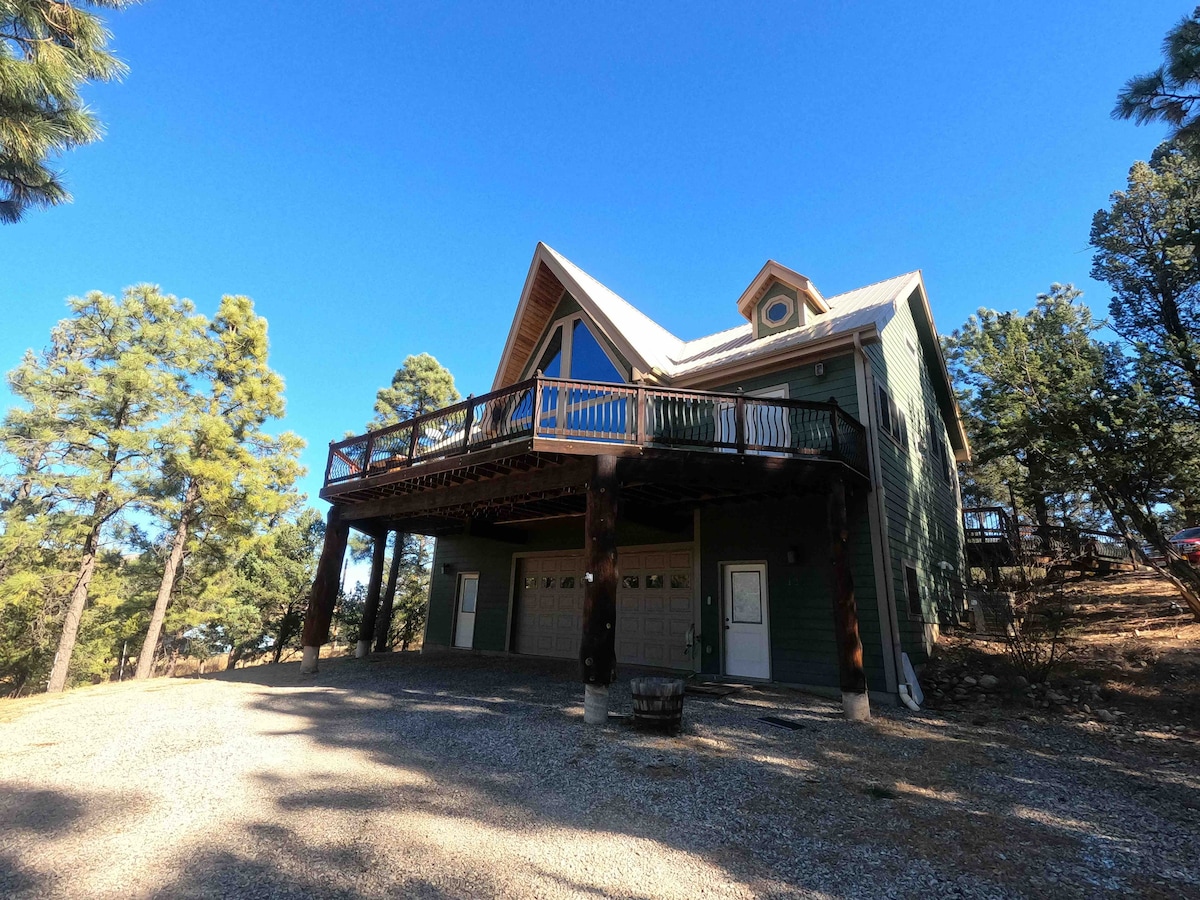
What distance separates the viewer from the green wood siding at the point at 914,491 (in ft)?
32.6

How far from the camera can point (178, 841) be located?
11.9 ft

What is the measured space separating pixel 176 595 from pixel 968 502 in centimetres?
3519

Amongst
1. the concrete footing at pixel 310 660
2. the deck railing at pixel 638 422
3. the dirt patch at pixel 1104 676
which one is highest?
the deck railing at pixel 638 422

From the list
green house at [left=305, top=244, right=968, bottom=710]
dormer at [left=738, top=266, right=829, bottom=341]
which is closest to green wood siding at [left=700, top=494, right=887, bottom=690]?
green house at [left=305, top=244, right=968, bottom=710]

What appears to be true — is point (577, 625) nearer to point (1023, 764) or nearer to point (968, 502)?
point (1023, 764)

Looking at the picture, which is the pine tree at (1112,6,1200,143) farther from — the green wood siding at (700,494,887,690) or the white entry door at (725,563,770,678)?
the white entry door at (725,563,770,678)

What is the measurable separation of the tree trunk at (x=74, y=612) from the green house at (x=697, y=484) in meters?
11.4

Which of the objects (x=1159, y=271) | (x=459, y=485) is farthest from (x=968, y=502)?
(x=459, y=485)

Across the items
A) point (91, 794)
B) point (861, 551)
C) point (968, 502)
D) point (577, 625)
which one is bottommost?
point (91, 794)

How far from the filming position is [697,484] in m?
8.23

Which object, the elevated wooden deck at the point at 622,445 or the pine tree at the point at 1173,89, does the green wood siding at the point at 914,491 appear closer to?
the elevated wooden deck at the point at 622,445

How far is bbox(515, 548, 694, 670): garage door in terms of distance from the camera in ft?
36.7

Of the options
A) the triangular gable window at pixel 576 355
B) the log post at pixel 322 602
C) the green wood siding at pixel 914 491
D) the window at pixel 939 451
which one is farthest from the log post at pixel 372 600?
the window at pixel 939 451

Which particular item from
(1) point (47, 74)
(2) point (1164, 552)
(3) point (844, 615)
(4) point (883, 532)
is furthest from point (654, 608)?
(1) point (47, 74)
